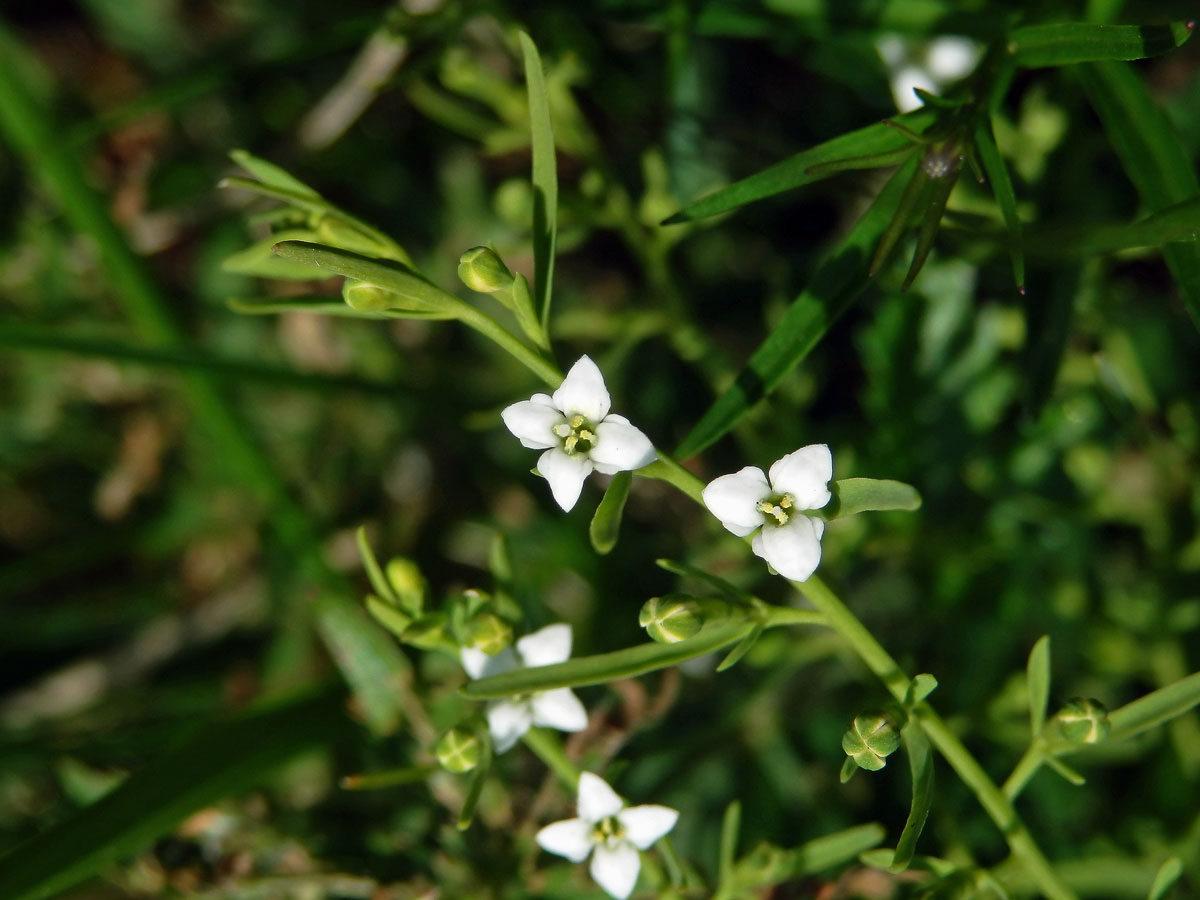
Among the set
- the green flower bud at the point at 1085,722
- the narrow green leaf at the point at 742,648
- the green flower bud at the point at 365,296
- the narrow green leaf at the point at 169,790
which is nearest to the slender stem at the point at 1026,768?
the green flower bud at the point at 1085,722

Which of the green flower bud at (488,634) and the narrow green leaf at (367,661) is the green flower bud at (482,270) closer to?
the green flower bud at (488,634)

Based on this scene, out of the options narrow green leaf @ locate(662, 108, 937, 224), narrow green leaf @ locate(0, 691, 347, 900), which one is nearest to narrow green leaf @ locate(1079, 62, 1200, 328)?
narrow green leaf @ locate(662, 108, 937, 224)

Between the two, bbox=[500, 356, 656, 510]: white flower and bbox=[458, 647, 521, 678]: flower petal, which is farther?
bbox=[458, 647, 521, 678]: flower petal

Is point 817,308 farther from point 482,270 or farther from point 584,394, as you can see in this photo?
point 482,270

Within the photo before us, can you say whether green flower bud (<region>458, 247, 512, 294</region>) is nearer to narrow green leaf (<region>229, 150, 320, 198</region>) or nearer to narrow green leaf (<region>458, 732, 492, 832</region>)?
narrow green leaf (<region>229, 150, 320, 198</region>)

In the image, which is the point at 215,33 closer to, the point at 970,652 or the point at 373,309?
→ the point at 373,309

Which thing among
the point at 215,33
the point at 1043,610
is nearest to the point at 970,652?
the point at 1043,610

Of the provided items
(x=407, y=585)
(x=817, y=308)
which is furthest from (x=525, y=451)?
(x=817, y=308)

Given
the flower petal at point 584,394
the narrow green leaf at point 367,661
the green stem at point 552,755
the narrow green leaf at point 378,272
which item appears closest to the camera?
the narrow green leaf at point 378,272
